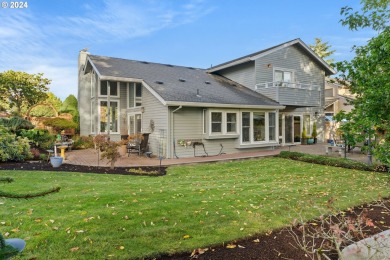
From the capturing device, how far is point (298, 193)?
20.0 ft

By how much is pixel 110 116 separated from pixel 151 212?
1436 centimetres

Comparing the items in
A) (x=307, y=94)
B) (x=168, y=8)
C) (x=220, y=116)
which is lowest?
(x=220, y=116)

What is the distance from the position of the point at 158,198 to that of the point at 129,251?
2195 millimetres

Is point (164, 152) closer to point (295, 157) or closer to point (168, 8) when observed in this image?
Answer: point (295, 157)

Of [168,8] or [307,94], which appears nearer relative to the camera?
[168,8]

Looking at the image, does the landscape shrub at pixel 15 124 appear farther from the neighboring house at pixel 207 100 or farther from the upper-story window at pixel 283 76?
the upper-story window at pixel 283 76

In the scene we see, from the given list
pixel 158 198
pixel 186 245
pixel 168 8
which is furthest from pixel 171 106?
pixel 186 245

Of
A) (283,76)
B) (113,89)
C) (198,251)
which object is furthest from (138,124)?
(198,251)

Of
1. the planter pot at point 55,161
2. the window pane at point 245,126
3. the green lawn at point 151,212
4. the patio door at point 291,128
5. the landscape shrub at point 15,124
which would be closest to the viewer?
the green lawn at point 151,212

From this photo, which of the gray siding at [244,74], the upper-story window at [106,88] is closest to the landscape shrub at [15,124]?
the upper-story window at [106,88]

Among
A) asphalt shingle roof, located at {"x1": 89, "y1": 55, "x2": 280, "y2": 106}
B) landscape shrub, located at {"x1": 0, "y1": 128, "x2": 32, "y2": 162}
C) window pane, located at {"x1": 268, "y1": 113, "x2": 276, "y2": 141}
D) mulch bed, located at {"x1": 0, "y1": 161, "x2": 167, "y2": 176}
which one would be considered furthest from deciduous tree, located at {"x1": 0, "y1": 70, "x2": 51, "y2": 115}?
window pane, located at {"x1": 268, "y1": 113, "x2": 276, "y2": 141}

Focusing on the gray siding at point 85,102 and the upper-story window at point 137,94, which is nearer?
the upper-story window at point 137,94

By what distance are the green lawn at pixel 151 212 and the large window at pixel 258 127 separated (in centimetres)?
761

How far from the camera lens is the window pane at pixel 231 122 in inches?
581
